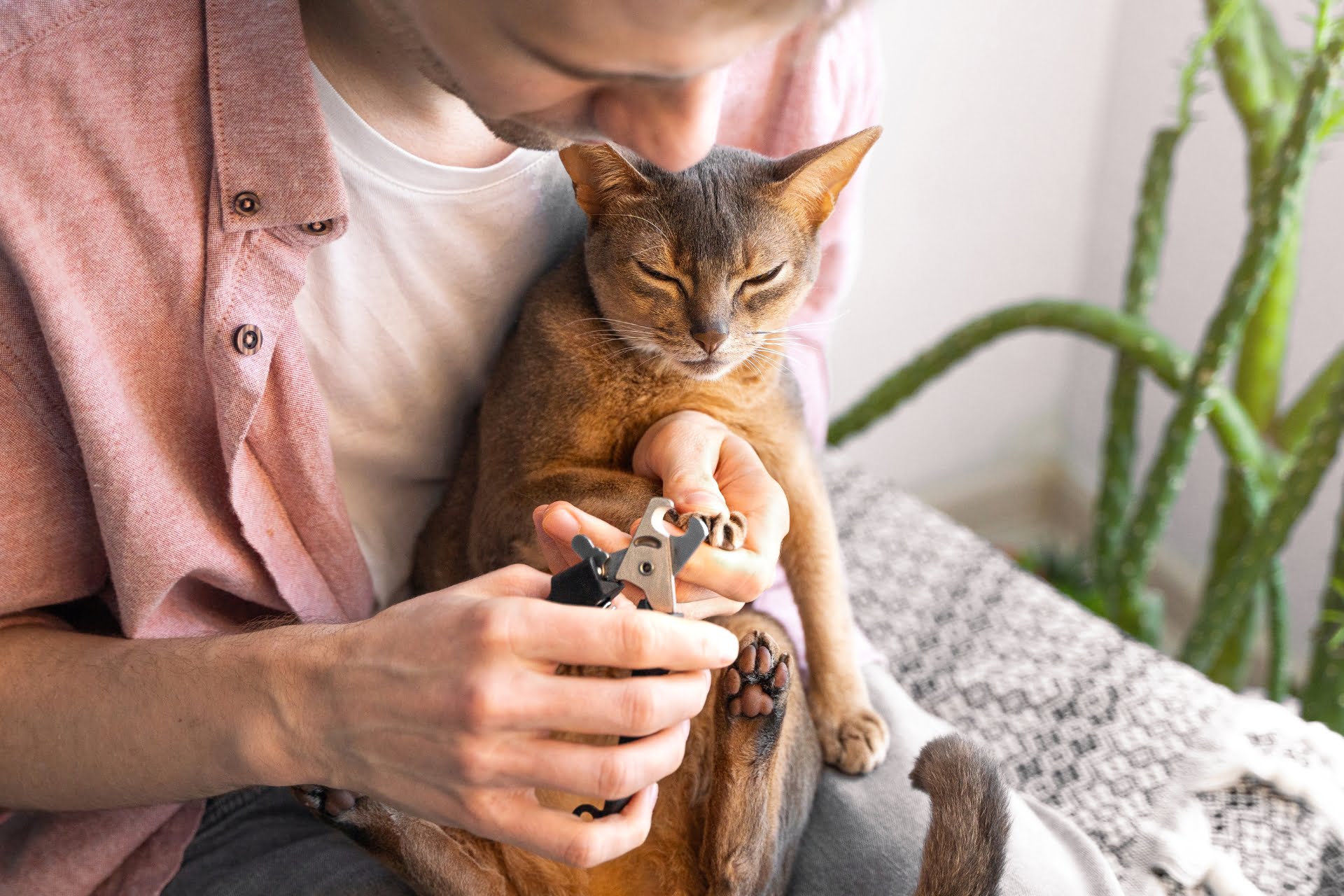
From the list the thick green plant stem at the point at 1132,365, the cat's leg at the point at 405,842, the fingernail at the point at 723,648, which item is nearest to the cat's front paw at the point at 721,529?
the fingernail at the point at 723,648

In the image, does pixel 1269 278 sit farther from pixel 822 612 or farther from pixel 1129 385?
pixel 822 612

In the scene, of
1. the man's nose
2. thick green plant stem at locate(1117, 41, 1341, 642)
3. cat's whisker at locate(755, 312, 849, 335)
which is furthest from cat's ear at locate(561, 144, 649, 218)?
thick green plant stem at locate(1117, 41, 1341, 642)

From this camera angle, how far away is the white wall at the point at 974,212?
2.43 metres

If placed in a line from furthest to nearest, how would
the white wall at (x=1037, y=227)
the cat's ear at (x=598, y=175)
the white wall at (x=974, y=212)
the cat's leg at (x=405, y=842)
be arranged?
1. the white wall at (x=974, y=212)
2. the white wall at (x=1037, y=227)
3. the cat's ear at (x=598, y=175)
4. the cat's leg at (x=405, y=842)

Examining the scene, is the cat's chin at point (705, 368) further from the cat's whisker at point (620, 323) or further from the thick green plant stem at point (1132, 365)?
the thick green plant stem at point (1132, 365)

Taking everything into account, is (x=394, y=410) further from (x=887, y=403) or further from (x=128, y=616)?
(x=887, y=403)

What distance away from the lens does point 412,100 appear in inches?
41.2

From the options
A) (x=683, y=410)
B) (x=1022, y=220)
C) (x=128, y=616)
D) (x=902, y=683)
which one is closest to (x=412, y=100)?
(x=683, y=410)

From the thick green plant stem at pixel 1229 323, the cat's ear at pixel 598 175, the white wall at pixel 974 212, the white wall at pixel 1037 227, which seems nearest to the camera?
the cat's ear at pixel 598 175

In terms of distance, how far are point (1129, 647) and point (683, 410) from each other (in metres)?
0.73

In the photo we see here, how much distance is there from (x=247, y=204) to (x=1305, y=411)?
5.89ft

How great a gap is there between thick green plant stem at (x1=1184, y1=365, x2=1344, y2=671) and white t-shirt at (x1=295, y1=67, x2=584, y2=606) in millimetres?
1125

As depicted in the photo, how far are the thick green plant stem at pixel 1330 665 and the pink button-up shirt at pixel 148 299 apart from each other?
1163 mm

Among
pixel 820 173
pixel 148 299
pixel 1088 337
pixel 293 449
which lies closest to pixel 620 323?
pixel 820 173
